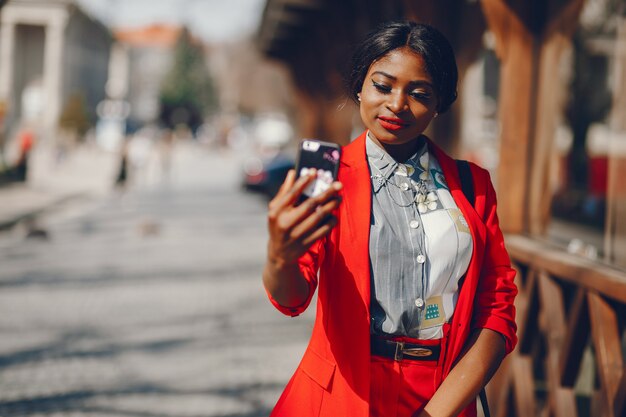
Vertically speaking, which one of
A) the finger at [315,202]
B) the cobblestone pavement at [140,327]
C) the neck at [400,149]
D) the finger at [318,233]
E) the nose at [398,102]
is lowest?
the cobblestone pavement at [140,327]

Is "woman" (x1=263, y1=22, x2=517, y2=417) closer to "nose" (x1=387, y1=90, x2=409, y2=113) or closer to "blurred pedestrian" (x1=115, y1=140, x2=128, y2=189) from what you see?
"nose" (x1=387, y1=90, x2=409, y2=113)

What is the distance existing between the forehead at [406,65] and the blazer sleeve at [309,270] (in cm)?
46

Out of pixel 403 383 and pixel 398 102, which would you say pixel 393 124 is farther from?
pixel 403 383

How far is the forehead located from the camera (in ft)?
7.30

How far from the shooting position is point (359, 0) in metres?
10.9

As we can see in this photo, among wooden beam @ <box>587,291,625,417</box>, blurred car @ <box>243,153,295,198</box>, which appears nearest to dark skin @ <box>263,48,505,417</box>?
wooden beam @ <box>587,291,625,417</box>

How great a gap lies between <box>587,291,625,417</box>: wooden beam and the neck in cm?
204

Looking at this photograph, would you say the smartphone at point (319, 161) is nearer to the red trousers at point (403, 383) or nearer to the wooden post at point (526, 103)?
the red trousers at point (403, 383)

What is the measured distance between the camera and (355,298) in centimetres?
212

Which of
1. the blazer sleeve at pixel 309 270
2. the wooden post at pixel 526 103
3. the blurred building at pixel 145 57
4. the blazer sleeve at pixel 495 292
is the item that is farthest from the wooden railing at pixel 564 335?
the blurred building at pixel 145 57

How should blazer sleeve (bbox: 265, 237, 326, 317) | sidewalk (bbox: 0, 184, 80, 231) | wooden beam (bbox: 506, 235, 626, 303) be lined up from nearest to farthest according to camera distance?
blazer sleeve (bbox: 265, 237, 326, 317) → wooden beam (bbox: 506, 235, 626, 303) → sidewalk (bbox: 0, 184, 80, 231)

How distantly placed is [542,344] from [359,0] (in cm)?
609

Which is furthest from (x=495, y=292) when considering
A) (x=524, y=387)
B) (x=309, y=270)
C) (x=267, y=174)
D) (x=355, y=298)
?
(x=267, y=174)

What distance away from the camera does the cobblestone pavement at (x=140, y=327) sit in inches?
242
